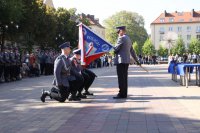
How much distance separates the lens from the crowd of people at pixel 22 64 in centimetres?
2370

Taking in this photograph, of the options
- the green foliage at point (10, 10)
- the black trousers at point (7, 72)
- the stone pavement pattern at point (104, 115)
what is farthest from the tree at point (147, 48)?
the stone pavement pattern at point (104, 115)

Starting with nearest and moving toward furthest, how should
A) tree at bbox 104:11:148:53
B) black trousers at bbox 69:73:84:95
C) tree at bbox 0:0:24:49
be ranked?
1. black trousers at bbox 69:73:84:95
2. tree at bbox 0:0:24:49
3. tree at bbox 104:11:148:53

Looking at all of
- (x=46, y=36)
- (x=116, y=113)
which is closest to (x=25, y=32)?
(x=46, y=36)

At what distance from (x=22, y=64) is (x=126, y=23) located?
94.9 metres

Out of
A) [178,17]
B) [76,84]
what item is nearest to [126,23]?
[178,17]

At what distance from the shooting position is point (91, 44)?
48.0ft

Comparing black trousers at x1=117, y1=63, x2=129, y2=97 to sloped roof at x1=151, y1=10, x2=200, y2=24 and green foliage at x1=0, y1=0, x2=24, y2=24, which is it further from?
sloped roof at x1=151, y1=10, x2=200, y2=24

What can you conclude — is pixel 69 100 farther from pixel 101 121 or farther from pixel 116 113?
pixel 101 121

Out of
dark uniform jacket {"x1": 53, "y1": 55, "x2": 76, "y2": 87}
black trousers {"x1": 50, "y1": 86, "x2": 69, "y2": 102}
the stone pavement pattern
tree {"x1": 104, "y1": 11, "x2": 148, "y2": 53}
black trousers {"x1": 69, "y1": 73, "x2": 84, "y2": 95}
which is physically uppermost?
tree {"x1": 104, "y1": 11, "x2": 148, "y2": 53}

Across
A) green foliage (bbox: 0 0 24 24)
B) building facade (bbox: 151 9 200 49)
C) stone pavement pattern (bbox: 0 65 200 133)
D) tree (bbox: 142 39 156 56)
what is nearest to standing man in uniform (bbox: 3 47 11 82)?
green foliage (bbox: 0 0 24 24)

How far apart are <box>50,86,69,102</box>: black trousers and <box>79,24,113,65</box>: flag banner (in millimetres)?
1987

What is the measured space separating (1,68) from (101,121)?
582 inches

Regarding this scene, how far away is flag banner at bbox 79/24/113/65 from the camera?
14.5 meters

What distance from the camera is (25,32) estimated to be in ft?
131
